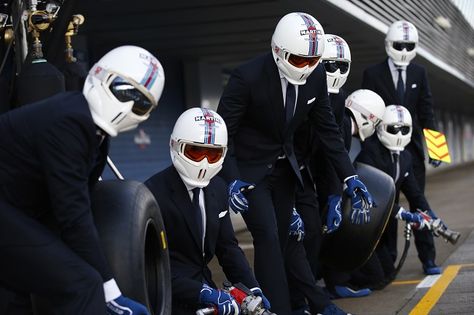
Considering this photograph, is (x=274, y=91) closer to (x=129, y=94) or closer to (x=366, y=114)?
(x=366, y=114)

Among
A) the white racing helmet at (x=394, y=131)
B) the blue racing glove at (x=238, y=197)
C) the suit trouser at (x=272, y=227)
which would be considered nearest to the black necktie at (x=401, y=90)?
the white racing helmet at (x=394, y=131)

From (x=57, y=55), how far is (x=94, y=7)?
14.5ft

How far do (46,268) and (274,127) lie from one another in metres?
2.82

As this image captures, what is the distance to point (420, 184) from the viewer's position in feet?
31.9

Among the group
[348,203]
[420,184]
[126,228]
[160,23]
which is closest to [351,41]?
[160,23]

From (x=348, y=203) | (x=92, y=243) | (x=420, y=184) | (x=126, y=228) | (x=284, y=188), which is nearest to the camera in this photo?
(x=92, y=243)

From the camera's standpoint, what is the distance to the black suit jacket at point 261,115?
6496 millimetres

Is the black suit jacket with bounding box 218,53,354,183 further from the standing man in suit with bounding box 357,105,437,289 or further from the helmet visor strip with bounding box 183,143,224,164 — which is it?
the standing man in suit with bounding box 357,105,437,289

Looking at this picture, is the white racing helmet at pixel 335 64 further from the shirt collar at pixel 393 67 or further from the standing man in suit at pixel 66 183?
the standing man in suit at pixel 66 183

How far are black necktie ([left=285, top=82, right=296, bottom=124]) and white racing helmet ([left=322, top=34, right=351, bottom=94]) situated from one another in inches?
42.2

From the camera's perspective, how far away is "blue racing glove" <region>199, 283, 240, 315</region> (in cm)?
523

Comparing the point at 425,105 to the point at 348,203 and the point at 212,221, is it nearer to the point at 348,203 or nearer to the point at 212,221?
the point at 348,203

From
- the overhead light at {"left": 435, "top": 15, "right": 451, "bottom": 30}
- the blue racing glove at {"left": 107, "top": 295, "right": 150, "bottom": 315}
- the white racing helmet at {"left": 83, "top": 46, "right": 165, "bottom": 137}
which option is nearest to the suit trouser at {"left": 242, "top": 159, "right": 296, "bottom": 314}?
the blue racing glove at {"left": 107, "top": 295, "right": 150, "bottom": 315}

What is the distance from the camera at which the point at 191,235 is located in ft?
18.3
